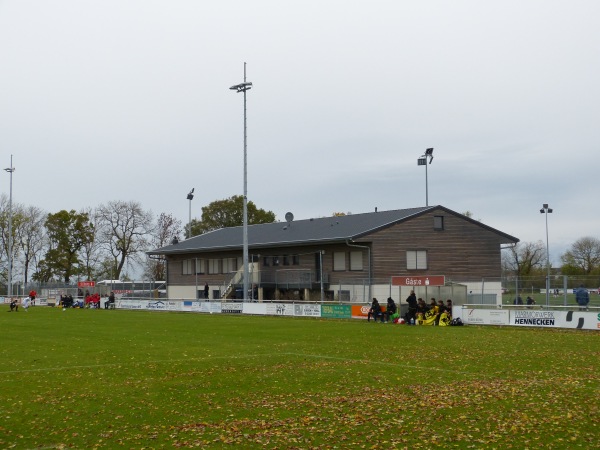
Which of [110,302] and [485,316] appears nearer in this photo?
[485,316]

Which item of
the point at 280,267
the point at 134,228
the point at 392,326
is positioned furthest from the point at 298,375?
the point at 134,228

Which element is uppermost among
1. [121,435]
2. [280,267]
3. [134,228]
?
[134,228]

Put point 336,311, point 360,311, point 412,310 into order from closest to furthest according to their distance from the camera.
→ point 412,310
point 360,311
point 336,311

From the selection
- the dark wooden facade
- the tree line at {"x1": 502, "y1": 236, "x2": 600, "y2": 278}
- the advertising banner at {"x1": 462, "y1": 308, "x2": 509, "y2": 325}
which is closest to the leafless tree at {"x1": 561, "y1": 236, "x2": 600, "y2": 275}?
the tree line at {"x1": 502, "y1": 236, "x2": 600, "y2": 278}

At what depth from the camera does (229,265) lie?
217ft

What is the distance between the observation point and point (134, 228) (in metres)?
101

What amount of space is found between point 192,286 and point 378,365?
170 ft

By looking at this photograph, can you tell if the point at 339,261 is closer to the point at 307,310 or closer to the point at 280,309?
the point at 280,309

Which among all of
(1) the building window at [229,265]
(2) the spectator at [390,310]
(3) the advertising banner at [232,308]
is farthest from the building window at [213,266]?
(2) the spectator at [390,310]

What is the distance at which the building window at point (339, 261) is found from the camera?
55.8 metres

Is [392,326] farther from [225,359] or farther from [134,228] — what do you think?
[134,228]

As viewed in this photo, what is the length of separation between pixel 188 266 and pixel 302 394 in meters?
57.2

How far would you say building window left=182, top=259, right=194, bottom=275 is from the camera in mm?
70688

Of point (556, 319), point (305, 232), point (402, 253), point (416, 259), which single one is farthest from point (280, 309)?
point (556, 319)
